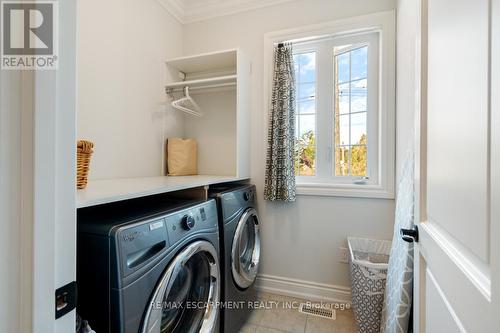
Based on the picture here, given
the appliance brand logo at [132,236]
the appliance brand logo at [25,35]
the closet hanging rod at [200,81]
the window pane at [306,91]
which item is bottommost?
the appliance brand logo at [132,236]

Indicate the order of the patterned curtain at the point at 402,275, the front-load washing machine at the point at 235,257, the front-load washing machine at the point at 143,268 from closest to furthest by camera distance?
the front-load washing machine at the point at 143,268
the patterned curtain at the point at 402,275
the front-load washing machine at the point at 235,257

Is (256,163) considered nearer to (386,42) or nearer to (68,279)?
(386,42)

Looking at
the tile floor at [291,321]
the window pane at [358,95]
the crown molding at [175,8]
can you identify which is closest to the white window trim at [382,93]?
the window pane at [358,95]

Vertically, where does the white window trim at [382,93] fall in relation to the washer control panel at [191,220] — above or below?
above

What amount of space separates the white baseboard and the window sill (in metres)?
0.78

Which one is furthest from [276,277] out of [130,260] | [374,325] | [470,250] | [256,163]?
[470,250]

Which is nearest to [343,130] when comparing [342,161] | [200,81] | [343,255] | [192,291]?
[342,161]

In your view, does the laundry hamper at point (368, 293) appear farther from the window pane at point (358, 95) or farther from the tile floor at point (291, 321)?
the window pane at point (358, 95)

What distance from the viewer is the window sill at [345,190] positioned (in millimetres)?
1933

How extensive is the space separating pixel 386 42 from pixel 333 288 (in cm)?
204

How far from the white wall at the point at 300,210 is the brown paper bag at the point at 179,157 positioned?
0.61m

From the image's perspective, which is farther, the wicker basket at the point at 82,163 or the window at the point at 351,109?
the window at the point at 351,109

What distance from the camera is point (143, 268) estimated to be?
0.89m

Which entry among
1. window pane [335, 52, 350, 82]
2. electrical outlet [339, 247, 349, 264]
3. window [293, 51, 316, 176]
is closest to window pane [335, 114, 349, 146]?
window [293, 51, 316, 176]
